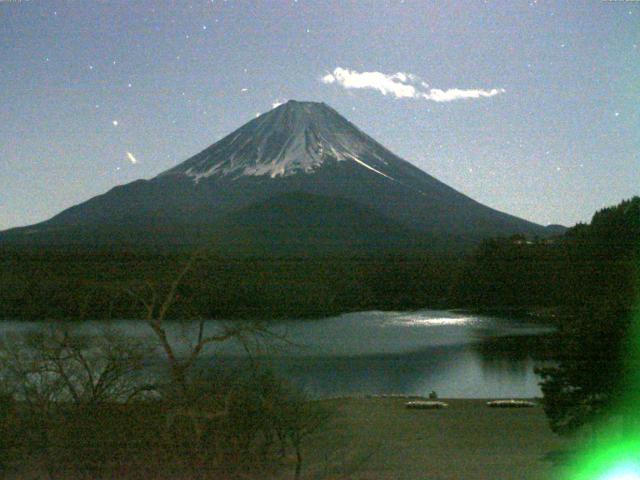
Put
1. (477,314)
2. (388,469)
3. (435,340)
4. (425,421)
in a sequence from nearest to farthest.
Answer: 1. (388,469)
2. (425,421)
3. (435,340)
4. (477,314)

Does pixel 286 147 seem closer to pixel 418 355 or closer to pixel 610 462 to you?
pixel 418 355

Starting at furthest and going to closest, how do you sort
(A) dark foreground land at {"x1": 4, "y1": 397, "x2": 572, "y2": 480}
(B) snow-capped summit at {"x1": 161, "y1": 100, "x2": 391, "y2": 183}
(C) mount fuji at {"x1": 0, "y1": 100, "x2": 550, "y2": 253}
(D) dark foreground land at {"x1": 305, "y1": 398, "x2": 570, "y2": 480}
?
(B) snow-capped summit at {"x1": 161, "y1": 100, "x2": 391, "y2": 183}
(C) mount fuji at {"x1": 0, "y1": 100, "x2": 550, "y2": 253}
(D) dark foreground land at {"x1": 305, "y1": 398, "x2": 570, "y2": 480}
(A) dark foreground land at {"x1": 4, "y1": 397, "x2": 572, "y2": 480}

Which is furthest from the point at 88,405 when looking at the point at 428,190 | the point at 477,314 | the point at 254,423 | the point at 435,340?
the point at 428,190

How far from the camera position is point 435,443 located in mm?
3922

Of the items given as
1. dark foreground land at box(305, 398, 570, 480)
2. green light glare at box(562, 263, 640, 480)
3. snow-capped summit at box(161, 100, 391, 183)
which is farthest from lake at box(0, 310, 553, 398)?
snow-capped summit at box(161, 100, 391, 183)

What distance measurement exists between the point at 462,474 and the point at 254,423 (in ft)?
3.09

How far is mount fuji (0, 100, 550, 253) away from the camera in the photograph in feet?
18.7

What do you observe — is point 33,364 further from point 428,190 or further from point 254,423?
point 428,190

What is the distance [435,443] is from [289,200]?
5.22 metres

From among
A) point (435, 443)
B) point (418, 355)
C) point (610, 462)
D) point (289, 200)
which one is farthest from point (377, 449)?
point (289, 200)

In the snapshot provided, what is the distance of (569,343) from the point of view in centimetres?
352

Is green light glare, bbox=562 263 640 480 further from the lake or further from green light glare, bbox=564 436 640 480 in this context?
the lake

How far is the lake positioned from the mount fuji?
100 centimetres

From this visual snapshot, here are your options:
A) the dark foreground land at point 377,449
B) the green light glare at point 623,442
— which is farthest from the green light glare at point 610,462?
the dark foreground land at point 377,449
